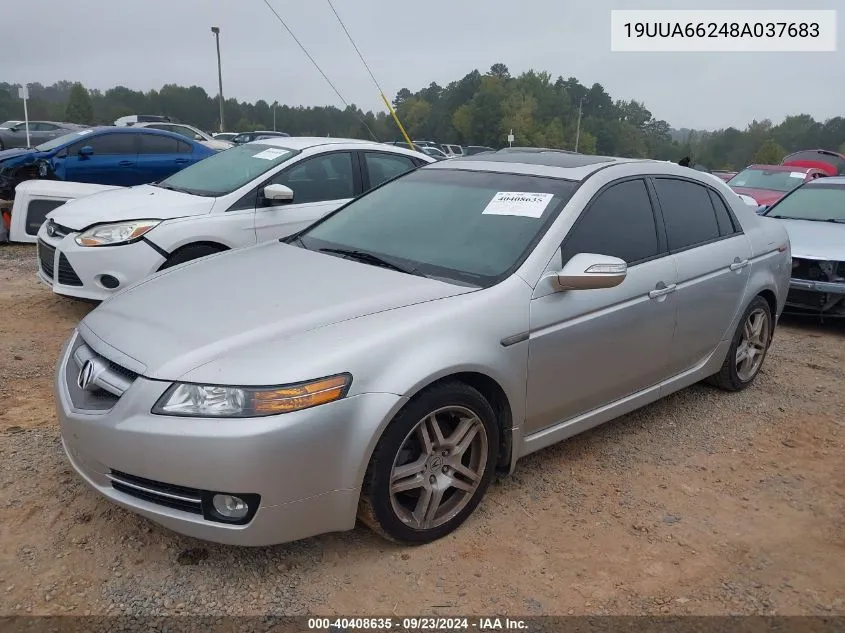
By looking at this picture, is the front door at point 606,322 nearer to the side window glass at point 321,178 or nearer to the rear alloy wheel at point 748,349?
the rear alloy wheel at point 748,349

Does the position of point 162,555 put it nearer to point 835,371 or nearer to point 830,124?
point 835,371

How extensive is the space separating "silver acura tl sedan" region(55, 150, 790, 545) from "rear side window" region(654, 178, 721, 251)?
13 mm

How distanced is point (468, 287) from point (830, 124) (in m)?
91.0

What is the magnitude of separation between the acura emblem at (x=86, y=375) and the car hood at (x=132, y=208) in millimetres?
2856

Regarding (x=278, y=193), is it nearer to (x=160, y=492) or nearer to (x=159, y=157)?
(x=160, y=492)

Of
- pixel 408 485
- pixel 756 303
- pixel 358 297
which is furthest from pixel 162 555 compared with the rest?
pixel 756 303

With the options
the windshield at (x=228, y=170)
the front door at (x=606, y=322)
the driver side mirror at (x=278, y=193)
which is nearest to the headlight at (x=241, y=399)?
the front door at (x=606, y=322)

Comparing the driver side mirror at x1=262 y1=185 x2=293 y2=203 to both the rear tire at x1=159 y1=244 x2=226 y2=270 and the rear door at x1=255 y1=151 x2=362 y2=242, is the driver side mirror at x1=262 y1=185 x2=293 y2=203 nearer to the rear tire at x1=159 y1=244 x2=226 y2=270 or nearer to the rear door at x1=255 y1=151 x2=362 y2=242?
the rear door at x1=255 y1=151 x2=362 y2=242

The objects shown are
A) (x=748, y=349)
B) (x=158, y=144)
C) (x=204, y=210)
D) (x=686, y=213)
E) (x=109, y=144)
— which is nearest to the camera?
(x=686, y=213)

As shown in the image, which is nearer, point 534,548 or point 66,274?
point 534,548

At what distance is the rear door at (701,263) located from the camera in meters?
3.83

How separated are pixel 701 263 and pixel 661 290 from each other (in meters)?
0.51

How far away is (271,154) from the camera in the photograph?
602cm

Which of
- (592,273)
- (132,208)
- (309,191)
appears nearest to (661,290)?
(592,273)
